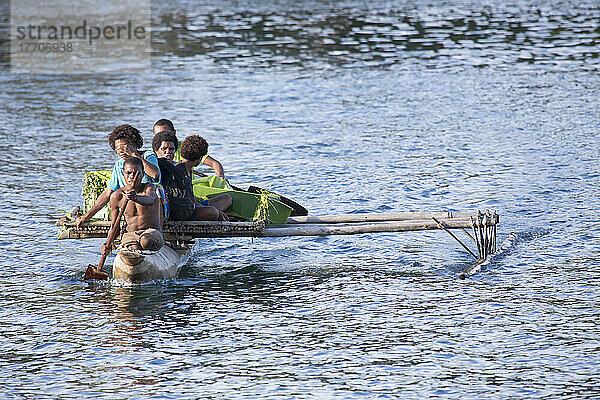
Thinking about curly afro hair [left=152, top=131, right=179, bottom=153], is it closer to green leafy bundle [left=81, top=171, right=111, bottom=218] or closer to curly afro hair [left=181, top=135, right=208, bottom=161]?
curly afro hair [left=181, top=135, right=208, bottom=161]

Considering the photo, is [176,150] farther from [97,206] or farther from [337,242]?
[337,242]

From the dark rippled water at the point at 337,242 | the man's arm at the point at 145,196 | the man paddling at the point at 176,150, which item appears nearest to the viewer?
the dark rippled water at the point at 337,242

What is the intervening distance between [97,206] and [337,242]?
3.03m

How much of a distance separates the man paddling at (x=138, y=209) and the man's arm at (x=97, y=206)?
11 cm

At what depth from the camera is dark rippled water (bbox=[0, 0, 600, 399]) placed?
7.28 meters

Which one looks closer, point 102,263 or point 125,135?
point 125,135

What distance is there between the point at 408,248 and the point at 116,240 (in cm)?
323

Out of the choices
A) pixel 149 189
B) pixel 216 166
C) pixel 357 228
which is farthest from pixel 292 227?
pixel 149 189

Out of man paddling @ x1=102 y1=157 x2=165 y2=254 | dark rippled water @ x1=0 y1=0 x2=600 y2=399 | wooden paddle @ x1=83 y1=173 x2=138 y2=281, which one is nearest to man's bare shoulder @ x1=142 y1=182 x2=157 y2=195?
man paddling @ x1=102 y1=157 x2=165 y2=254

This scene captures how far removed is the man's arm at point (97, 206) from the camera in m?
8.68

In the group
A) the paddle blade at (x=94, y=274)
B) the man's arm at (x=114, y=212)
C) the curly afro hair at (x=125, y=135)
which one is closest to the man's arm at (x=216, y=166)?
the curly afro hair at (x=125, y=135)

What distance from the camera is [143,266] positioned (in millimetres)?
8523

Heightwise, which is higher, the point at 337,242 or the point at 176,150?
the point at 176,150

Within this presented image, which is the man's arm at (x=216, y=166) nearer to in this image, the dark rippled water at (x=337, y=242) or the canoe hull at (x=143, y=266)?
the dark rippled water at (x=337, y=242)
